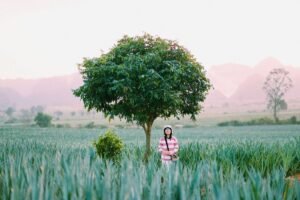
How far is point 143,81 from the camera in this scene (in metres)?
10.3

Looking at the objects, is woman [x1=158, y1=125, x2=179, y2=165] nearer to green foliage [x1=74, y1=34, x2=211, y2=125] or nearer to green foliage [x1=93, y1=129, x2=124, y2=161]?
green foliage [x1=74, y1=34, x2=211, y2=125]

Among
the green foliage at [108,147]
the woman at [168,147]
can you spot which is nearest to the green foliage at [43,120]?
the green foliage at [108,147]

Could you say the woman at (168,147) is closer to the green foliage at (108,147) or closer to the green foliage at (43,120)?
the green foliage at (108,147)

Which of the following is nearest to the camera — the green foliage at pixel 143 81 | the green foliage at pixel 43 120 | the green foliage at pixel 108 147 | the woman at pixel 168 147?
the woman at pixel 168 147

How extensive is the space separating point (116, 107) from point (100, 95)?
1.76 ft

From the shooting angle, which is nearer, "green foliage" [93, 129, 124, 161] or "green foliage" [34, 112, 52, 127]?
"green foliage" [93, 129, 124, 161]

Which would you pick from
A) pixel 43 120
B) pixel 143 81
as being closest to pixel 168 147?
pixel 143 81

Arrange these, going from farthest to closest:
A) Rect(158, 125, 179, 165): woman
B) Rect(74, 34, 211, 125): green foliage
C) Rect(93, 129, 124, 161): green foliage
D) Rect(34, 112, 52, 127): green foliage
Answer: Rect(34, 112, 52, 127): green foliage < Rect(93, 129, 124, 161): green foliage < Rect(74, 34, 211, 125): green foliage < Rect(158, 125, 179, 165): woman

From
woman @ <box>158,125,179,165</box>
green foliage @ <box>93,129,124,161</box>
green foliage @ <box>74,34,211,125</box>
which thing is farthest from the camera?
green foliage @ <box>93,129,124,161</box>

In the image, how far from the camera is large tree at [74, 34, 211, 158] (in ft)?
33.8

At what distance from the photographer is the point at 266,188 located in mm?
4066

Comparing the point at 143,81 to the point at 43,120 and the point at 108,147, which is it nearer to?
the point at 108,147

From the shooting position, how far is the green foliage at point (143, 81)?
33.8 feet

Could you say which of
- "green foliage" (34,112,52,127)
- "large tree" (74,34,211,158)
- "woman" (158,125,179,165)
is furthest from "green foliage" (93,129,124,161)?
"green foliage" (34,112,52,127)
